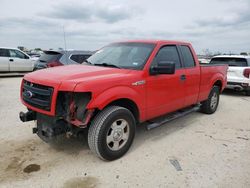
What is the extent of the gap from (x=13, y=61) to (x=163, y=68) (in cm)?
1292

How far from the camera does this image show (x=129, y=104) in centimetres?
369

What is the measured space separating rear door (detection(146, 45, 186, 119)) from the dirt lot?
61 centimetres

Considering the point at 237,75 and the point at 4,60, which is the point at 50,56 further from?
the point at 237,75

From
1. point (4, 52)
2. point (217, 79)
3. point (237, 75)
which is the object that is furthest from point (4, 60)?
point (237, 75)

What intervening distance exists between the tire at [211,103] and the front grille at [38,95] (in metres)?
4.33

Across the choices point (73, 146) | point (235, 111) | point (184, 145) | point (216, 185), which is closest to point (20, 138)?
point (73, 146)

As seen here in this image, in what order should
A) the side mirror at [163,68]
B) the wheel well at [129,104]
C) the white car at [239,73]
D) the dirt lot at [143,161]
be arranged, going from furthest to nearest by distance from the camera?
the white car at [239,73] → the side mirror at [163,68] → the wheel well at [129,104] → the dirt lot at [143,161]

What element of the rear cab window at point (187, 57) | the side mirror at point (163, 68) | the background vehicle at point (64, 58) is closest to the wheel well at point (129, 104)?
the side mirror at point (163, 68)

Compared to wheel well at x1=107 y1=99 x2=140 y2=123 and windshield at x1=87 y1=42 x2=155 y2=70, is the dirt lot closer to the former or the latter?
wheel well at x1=107 y1=99 x2=140 y2=123

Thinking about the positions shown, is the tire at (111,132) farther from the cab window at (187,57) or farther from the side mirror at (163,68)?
the cab window at (187,57)

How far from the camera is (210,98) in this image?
5.95 metres

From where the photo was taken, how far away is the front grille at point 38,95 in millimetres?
3068

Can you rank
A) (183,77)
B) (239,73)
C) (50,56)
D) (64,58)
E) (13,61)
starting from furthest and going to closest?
(13,61) < (50,56) < (64,58) < (239,73) < (183,77)

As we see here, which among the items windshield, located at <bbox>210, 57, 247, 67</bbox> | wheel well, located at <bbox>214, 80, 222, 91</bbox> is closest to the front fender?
wheel well, located at <bbox>214, 80, 222, 91</bbox>
